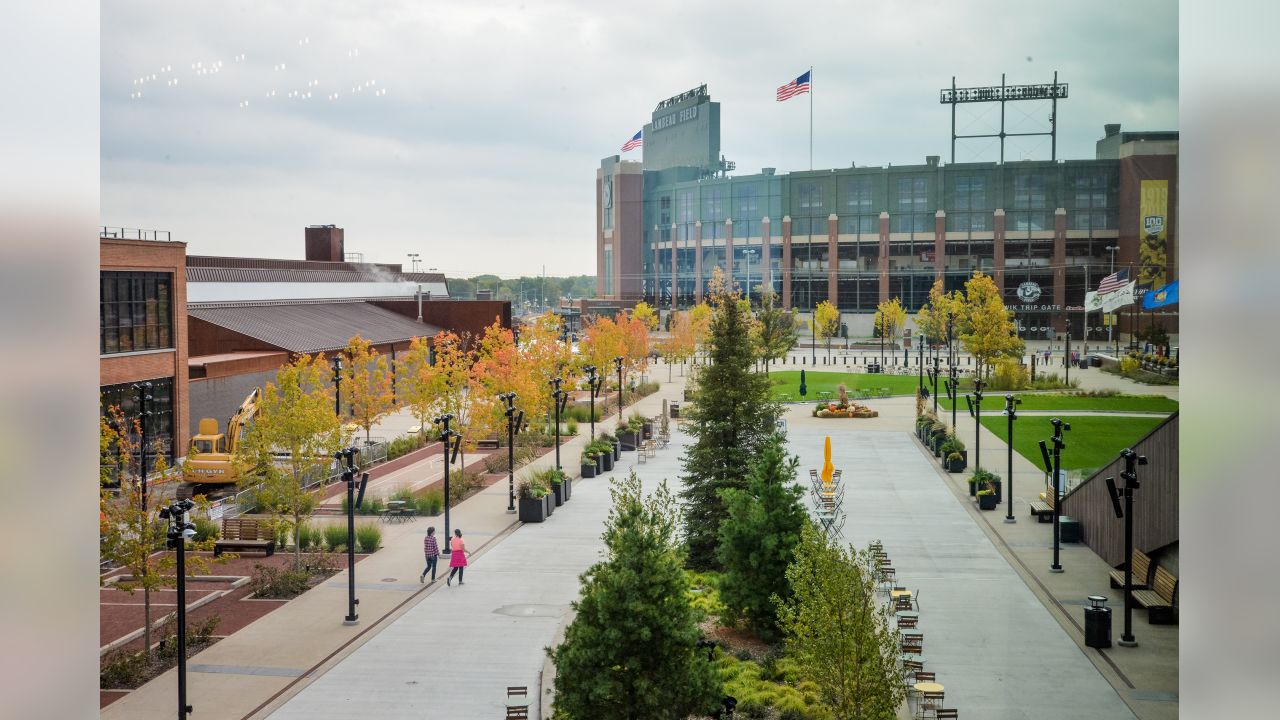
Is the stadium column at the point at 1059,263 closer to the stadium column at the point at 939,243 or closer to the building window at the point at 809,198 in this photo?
the stadium column at the point at 939,243

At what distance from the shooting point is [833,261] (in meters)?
92.1

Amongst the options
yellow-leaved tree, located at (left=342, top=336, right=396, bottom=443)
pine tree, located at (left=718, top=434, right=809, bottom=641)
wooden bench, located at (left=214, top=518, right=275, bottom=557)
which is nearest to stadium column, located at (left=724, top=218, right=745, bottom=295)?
yellow-leaved tree, located at (left=342, top=336, right=396, bottom=443)

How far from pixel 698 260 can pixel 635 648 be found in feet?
297

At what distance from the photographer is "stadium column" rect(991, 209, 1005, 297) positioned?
73.0 metres

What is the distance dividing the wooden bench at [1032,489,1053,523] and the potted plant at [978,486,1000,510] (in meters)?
0.98

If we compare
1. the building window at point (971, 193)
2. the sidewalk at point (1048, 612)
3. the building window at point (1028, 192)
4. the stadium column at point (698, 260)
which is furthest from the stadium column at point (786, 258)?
the sidewalk at point (1048, 612)

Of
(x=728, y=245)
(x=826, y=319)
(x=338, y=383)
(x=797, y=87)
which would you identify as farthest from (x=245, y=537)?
(x=728, y=245)

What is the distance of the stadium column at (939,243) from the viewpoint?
81.9 meters

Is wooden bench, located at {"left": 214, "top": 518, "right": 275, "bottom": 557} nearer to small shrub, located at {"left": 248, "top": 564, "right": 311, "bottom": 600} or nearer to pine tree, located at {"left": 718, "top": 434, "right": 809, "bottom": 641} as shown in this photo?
small shrub, located at {"left": 248, "top": 564, "right": 311, "bottom": 600}

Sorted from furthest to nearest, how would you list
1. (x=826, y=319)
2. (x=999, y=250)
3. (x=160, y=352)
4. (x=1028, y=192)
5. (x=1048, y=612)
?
(x=826, y=319), (x=999, y=250), (x=1028, y=192), (x=160, y=352), (x=1048, y=612)

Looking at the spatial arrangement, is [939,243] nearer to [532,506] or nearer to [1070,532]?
[1070,532]

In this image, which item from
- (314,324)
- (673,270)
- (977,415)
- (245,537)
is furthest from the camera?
(673,270)

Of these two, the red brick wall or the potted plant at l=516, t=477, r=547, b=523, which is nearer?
the potted plant at l=516, t=477, r=547, b=523

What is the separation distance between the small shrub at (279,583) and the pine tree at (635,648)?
9.89m
